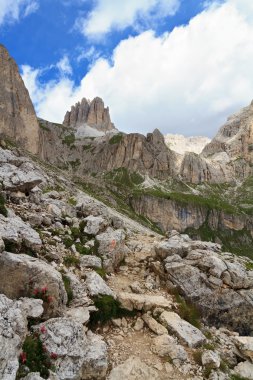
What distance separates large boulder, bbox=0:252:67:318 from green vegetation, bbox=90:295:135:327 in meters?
2.39

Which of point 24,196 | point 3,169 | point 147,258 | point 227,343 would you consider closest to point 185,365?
point 227,343

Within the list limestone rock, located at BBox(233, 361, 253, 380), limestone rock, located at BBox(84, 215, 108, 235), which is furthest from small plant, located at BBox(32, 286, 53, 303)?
limestone rock, located at BBox(84, 215, 108, 235)

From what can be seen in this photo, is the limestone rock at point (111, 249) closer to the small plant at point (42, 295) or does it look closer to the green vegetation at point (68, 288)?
the green vegetation at point (68, 288)

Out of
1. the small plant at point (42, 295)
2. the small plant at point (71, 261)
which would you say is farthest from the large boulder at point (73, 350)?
the small plant at point (71, 261)

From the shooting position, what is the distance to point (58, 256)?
72.7ft

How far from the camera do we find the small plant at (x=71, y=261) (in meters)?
22.6

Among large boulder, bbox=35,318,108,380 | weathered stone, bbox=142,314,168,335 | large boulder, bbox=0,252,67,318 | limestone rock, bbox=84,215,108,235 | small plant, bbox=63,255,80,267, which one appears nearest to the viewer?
large boulder, bbox=35,318,108,380

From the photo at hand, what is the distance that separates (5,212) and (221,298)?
17.2 metres

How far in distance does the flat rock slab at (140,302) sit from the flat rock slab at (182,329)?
951mm

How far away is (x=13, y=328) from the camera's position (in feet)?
44.4

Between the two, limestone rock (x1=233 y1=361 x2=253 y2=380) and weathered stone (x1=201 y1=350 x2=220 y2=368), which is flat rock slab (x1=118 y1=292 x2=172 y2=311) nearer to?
weathered stone (x1=201 y1=350 x2=220 y2=368)

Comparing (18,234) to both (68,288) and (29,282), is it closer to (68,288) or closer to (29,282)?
(29,282)

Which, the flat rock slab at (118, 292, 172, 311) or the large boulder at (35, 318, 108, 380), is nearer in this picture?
the large boulder at (35, 318, 108, 380)

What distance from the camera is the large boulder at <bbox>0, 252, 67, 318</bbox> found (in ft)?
54.5
